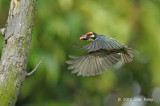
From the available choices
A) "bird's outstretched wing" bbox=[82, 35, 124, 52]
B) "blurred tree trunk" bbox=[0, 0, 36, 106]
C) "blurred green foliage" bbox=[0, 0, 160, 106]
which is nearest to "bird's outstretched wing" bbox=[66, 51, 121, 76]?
"bird's outstretched wing" bbox=[82, 35, 124, 52]

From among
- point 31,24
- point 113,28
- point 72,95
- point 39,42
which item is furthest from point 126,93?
point 31,24

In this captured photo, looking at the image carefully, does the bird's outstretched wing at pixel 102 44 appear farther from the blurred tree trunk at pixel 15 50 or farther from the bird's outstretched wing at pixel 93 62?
the blurred tree trunk at pixel 15 50

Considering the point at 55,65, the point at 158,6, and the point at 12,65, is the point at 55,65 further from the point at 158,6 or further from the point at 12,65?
the point at 12,65

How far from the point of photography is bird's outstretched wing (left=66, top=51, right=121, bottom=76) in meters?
3.05

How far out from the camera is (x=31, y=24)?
258 centimetres

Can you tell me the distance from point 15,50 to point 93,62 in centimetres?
86

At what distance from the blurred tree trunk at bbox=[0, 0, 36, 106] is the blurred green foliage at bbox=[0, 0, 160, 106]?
280 cm

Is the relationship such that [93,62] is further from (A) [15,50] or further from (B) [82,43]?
(B) [82,43]

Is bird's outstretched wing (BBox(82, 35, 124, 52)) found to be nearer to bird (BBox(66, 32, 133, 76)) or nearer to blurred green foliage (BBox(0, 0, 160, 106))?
bird (BBox(66, 32, 133, 76))

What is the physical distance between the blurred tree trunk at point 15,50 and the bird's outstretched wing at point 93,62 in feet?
1.93

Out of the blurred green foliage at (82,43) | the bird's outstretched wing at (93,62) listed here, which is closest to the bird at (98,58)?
the bird's outstretched wing at (93,62)

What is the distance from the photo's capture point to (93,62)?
124 inches

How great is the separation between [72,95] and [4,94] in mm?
4352

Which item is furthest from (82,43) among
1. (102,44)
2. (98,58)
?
(102,44)
